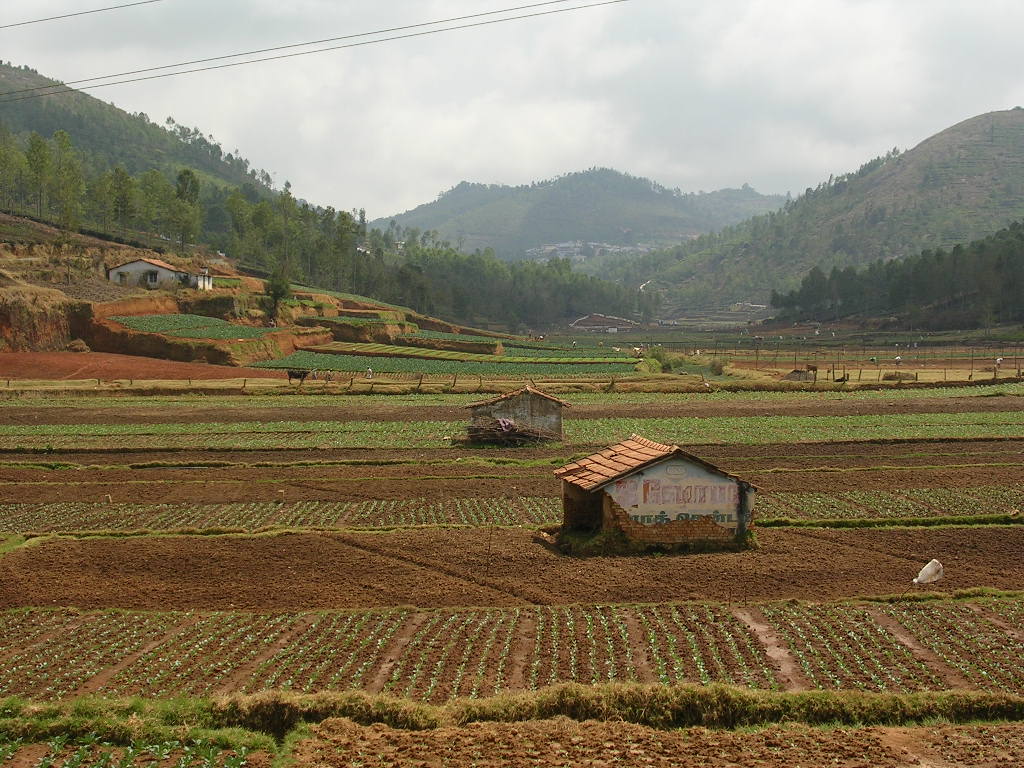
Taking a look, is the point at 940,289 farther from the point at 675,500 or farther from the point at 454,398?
the point at 675,500

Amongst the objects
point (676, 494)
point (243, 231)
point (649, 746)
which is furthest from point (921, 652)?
point (243, 231)

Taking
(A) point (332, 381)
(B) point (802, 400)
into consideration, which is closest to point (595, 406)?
(B) point (802, 400)

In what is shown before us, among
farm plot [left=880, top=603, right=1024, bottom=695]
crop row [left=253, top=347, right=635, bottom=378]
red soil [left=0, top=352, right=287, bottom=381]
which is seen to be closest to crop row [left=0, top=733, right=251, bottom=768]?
farm plot [left=880, top=603, right=1024, bottom=695]

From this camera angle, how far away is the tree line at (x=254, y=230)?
385 feet

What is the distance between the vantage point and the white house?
8894 centimetres

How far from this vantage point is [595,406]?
50.9 m

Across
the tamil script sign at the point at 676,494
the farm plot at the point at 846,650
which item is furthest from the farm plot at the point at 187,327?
the farm plot at the point at 846,650

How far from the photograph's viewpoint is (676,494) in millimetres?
20203

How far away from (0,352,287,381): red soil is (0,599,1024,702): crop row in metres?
49.6

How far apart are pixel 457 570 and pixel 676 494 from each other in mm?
5608

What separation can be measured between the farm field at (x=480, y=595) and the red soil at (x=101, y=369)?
95.0 ft

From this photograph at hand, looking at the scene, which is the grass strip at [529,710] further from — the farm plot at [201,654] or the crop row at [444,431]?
the crop row at [444,431]

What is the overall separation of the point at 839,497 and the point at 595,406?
1016 inches

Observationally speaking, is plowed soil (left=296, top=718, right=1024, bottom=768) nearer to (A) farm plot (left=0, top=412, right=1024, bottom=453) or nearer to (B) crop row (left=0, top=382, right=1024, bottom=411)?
(A) farm plot (left=0, top=412, right=1024, bottom=453)
